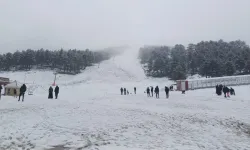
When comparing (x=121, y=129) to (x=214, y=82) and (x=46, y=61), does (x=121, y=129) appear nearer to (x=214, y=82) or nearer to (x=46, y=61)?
(x=214, y=82)

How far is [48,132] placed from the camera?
1332cm

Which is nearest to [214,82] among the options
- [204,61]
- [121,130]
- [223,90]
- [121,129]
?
[223,90]

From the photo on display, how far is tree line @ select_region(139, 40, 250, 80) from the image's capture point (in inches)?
3199

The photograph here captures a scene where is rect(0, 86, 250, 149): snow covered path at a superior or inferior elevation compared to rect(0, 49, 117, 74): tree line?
inferior

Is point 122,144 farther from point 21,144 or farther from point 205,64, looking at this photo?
point 205,64

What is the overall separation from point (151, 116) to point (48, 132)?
831 cm

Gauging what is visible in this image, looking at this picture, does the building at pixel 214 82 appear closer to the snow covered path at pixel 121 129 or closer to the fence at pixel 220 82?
Answer: the fence at pixel 220 82

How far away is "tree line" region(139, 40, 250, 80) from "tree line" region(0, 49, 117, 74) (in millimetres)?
32926

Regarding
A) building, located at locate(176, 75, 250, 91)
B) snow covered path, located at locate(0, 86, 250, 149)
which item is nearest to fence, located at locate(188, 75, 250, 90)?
building, located at locate(176, 75, 250, 91)

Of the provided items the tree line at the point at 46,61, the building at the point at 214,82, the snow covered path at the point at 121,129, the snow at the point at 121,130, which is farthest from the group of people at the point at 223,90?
the tree line at the point at 46,61

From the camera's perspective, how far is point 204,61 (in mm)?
87875

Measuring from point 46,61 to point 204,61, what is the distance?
74116 mm

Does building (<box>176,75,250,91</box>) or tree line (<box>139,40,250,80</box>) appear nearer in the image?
building (<box>176,75,250,91</box>)

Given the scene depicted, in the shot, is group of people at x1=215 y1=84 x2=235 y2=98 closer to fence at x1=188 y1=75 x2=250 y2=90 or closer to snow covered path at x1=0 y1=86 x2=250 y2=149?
snow covered path at x1=0 y1=86 x2=250 y2=149
